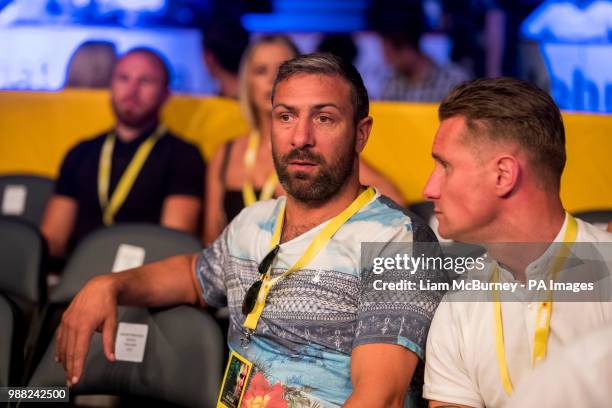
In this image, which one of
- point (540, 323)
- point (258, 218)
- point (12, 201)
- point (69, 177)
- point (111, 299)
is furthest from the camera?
point (12, 201)

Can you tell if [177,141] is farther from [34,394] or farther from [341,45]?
[341,45]

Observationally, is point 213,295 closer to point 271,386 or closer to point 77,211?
point 271,386

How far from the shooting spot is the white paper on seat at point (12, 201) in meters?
4.07

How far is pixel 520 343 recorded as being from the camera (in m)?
1.78

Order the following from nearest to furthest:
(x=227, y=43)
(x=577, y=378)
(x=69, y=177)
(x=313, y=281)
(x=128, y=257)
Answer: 1. (x=577, y=378)
2. (x=313, y=281)
3. (x=128, y=257)
4. (x=69, y=177)
5. (x=227, y=43)

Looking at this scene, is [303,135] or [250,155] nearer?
[303,135]

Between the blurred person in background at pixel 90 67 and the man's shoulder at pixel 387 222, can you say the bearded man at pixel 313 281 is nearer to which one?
the man's shoulder at pixel 387 222

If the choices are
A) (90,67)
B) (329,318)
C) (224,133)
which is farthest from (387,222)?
(90,67)

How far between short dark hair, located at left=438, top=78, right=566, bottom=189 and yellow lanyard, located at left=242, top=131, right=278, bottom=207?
5.37 ft

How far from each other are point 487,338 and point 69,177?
268cm

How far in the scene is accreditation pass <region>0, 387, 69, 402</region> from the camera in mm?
2273

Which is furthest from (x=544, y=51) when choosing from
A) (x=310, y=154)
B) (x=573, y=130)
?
(x=310, y=154)

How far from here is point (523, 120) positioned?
1807 mm

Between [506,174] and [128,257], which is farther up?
[506,174]
